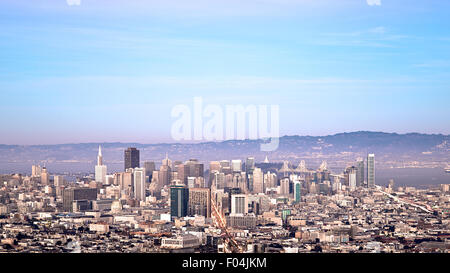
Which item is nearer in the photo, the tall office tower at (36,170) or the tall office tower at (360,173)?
the tall office tower at (36,170)

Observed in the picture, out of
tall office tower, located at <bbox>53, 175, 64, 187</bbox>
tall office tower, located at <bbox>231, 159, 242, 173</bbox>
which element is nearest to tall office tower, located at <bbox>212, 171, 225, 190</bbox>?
tall office tower, located at <bbox>231, 159, 242, 173</bbox>

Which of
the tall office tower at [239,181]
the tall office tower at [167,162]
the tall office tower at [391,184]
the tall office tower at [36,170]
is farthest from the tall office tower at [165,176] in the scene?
the tall office tower at [391,184]

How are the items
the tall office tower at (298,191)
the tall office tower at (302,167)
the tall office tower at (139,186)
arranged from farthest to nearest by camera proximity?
1. the tall office tower at (139,186)
2. the tall office tower at (298,191)
3. the tall office tower at (302,167)

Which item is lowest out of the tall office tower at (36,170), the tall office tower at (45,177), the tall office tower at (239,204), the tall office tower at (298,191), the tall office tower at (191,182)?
the tall office tower at (239,204)

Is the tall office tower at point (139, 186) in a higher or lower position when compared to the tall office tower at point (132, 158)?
lower

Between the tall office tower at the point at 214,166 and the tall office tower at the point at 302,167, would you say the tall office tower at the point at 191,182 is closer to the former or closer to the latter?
the tall office tower at the point at 214,166

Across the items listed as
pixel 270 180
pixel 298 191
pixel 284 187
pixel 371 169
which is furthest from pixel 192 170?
pixel 371 169

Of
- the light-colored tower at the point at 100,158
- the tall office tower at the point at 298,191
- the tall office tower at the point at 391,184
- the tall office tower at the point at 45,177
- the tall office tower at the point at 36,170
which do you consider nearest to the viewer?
the light-colored tower at the point at 100,158

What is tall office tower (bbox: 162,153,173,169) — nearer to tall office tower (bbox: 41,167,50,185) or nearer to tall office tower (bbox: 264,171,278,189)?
tall office tower (bbox: 264,171,278,189)
